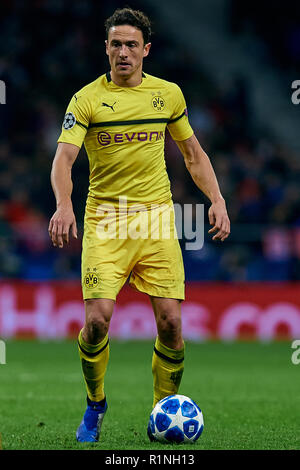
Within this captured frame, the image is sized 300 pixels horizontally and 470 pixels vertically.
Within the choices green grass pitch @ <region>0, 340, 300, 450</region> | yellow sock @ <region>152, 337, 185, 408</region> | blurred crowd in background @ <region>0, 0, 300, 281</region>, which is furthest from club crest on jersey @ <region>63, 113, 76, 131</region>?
blurred crowd in background @ <region>0, 0, 300, 281</region>

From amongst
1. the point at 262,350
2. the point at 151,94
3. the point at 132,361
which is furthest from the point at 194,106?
the point at 151,94

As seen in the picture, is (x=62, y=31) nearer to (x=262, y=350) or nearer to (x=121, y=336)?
(x=121, y=336)

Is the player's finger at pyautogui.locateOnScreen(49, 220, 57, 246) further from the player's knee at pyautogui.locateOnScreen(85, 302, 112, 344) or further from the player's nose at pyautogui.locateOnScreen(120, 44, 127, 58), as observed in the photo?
the player's nose at pyautogui.locateOnScreen(120, 44, 127, 58)

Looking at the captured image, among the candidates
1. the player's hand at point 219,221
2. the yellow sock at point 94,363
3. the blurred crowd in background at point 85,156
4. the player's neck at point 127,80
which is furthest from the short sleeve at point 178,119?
the blurred crowd in background at point 85,156

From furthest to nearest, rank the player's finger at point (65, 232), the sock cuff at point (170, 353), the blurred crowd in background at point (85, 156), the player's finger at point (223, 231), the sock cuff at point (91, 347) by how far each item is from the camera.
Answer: the blurred crowd in background at point (85, 156) < the sock cuff at point (170, 353) < the player's finger at point (223, 231) < the sock cuff at point (91, 347) < the player's finger at point (65, 232)

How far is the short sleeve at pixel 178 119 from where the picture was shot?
645cm

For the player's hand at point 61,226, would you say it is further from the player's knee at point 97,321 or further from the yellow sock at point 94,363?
the yellow sock at point 94,363

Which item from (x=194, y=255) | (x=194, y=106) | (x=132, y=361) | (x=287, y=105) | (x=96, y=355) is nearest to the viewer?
(x=96, y=355)

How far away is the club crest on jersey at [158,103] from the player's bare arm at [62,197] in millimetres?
645

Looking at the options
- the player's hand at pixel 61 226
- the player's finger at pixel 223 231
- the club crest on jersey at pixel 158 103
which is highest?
the club crest on jersey at pixel 158 103

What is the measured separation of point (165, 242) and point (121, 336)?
29.0ft

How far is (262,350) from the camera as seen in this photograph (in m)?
13.6

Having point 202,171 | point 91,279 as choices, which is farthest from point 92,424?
point 202,171

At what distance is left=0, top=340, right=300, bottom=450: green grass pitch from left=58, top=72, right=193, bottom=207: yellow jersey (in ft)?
5.28
